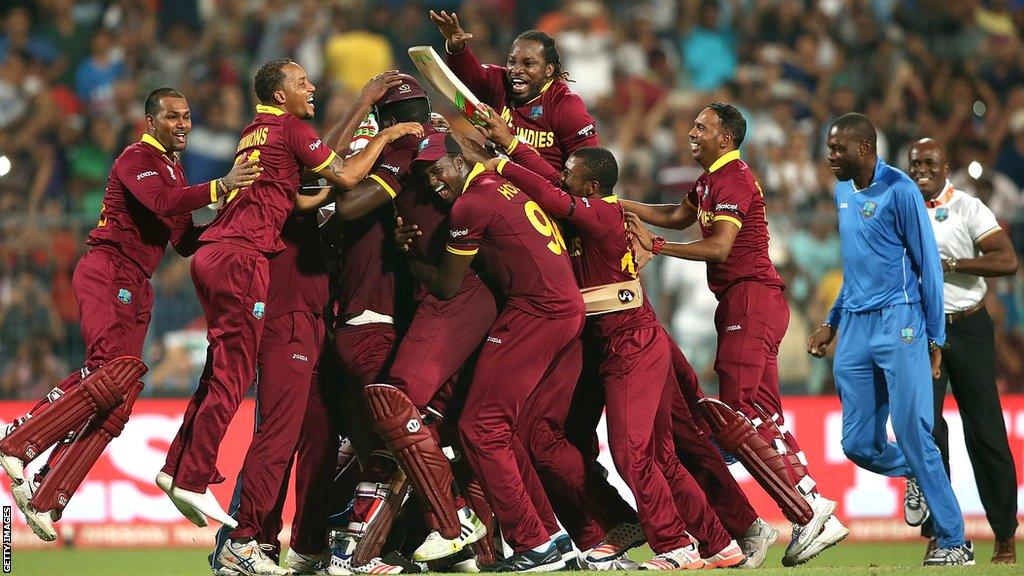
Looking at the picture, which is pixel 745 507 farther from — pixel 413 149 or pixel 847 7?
pixel 847 7

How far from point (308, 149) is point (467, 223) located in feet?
3.52

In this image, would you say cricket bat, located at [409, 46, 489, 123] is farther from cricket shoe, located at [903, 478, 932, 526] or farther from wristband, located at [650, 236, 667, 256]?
cricket shoe, located at [903, 478, 932, 526]

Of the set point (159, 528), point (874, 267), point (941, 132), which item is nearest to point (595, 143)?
point (874, 267)

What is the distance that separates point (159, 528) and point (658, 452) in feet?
16.4

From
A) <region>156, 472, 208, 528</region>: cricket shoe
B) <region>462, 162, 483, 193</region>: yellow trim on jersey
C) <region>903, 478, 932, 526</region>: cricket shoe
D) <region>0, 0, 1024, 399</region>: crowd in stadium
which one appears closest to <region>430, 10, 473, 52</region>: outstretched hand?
<region>462, 162, 483, 193</region>: yellow trim on jersey

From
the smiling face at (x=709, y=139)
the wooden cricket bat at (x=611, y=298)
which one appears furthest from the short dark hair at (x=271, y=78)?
the smiling face at (x=709, y=139)

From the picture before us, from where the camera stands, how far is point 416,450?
26.0ft

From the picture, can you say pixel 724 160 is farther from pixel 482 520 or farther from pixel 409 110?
pixel 482 520

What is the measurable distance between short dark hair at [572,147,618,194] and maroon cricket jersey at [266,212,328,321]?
176cm

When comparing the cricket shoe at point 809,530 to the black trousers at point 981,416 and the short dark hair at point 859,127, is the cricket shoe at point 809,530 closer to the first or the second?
the black trousers at point 981,416

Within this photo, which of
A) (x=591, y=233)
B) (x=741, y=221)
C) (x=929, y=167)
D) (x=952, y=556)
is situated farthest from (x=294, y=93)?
(x=952, y=556)

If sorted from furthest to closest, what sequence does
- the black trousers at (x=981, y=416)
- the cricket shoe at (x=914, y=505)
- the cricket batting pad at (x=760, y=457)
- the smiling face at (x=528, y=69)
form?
the black trousers at (x=981, y=416) < the cricket shoe at (x=914, y=505) < the smiling face at (x=528, y=69) < the cricket batting pad at (x=760, y=457)

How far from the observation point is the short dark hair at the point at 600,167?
836 cm

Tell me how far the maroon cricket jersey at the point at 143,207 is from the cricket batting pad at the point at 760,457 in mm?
3576
